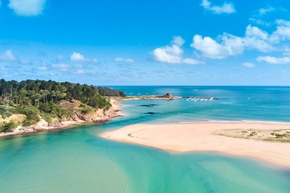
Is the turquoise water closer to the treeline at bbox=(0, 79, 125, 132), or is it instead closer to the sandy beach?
the sandy beach

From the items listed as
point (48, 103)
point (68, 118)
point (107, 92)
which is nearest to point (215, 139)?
point (68, 118)

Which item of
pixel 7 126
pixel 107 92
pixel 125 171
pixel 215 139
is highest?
pixel 107 92

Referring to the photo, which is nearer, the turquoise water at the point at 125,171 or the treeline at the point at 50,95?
the turquoise water at the point at 125,171

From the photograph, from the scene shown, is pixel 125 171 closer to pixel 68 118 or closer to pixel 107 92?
pixel 68 118

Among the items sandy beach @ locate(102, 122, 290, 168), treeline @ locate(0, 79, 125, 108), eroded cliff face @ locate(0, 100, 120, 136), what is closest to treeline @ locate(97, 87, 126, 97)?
treeline @ locate(0, 79, 125, 108)

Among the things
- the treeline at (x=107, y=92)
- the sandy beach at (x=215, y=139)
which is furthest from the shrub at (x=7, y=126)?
the treeline at (x=107, y=92)

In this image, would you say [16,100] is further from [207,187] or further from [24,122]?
[207,187]

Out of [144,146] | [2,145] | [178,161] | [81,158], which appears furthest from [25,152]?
[178,161]

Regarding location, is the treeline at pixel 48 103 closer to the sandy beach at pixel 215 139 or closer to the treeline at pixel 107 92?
the sandy beach at pixel 215 139
